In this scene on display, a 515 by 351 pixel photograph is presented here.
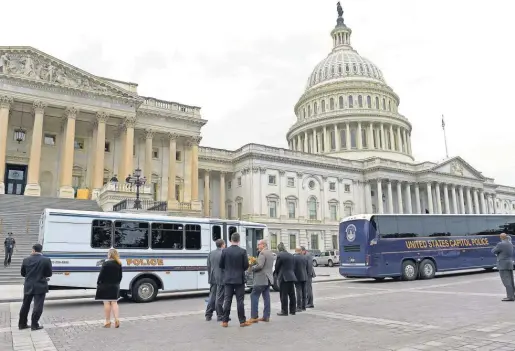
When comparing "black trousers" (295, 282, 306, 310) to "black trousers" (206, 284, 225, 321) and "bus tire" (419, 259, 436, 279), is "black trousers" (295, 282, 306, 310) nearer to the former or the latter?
"black trousers" (206, 284, 225, 321)

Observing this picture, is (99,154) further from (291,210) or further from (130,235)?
(291,210)

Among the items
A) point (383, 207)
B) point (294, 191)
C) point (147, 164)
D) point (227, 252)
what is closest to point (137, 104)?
point (147, 164)

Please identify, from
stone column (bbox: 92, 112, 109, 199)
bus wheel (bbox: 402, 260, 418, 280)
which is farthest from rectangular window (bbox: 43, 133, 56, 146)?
bus wheel (bbox: 402, 260, 418, 280)

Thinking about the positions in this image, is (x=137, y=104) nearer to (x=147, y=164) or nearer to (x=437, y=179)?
(x=147, y=164)

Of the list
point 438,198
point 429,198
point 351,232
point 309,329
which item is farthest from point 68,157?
point 438,198

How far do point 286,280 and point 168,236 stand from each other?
21.8 ft

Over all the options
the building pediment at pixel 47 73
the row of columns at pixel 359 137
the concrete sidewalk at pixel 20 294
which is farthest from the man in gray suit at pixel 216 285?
the row of columns at pixel 359 137

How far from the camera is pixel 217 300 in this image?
9.88 meters

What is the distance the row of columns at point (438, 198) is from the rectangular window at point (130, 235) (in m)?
54.0

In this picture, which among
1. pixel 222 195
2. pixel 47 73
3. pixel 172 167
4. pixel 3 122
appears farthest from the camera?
pixel 222 195

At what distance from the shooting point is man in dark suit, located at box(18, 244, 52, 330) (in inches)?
370

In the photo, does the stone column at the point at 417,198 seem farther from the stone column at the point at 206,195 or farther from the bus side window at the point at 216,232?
the bus side window at the point at 216,232

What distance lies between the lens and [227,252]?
9.63 metres

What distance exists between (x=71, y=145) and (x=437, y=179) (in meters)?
58.6
